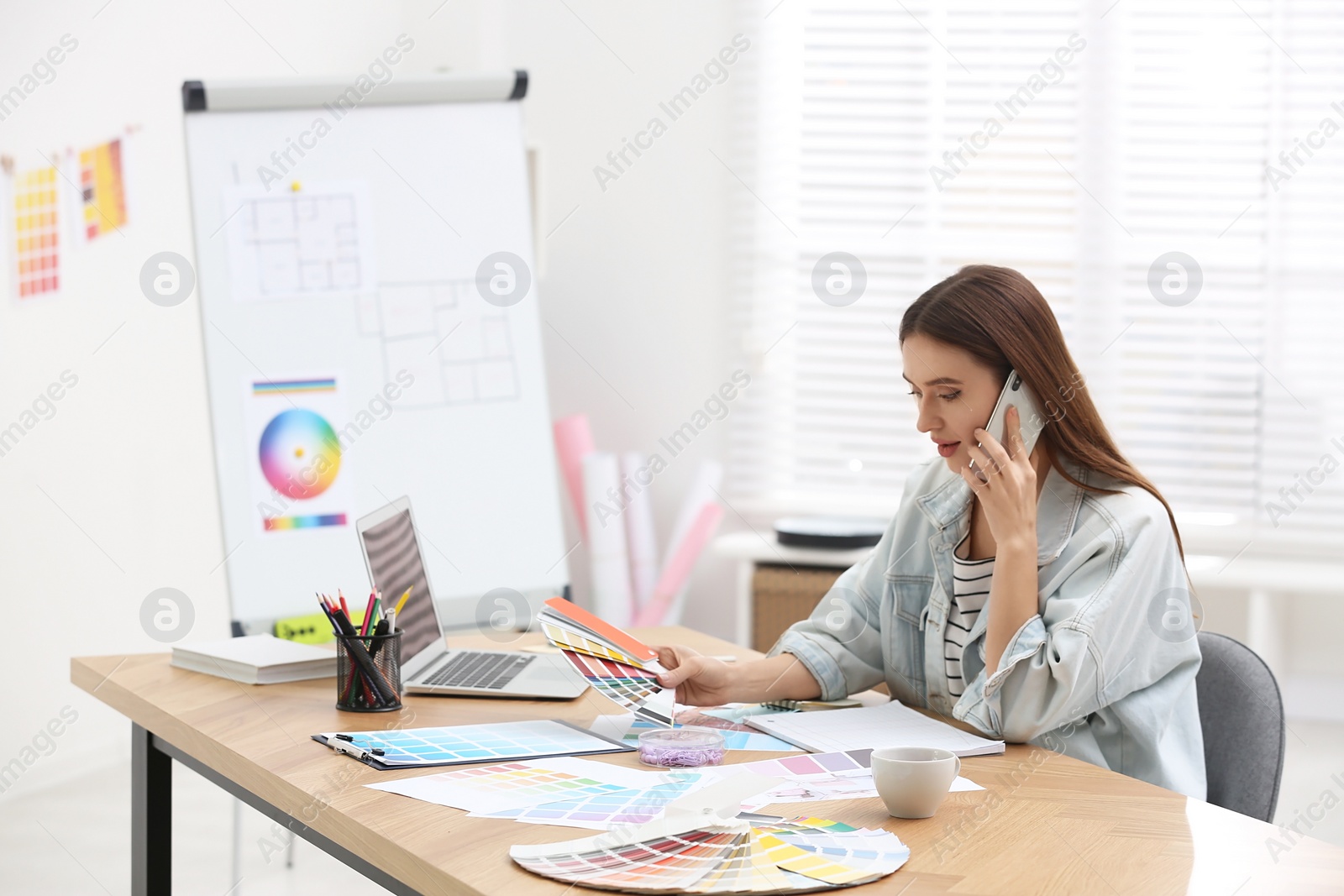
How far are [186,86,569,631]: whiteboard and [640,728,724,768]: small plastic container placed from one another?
60.1 inches

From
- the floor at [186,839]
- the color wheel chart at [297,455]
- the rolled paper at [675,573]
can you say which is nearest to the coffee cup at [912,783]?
the floor at [186,839]

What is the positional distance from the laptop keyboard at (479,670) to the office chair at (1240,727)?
915mm

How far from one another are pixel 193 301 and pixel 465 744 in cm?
264

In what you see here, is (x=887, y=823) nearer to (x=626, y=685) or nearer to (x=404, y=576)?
(x=626, y=685)

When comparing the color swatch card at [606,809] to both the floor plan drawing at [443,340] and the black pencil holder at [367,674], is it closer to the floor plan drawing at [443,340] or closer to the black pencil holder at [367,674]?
the black pencil holder at [367,674]

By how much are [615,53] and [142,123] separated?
150 cm

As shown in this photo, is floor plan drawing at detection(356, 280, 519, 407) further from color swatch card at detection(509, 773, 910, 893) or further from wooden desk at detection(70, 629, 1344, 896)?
color swatch card at detection(509, 773, 910, 893)

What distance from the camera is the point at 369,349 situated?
2.92m

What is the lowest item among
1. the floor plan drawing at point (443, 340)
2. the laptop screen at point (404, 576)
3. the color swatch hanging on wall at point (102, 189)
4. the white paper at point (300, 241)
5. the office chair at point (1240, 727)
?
the office chair at point (1240, 727)

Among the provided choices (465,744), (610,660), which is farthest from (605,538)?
(465,744)

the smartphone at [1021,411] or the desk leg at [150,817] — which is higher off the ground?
the smartphone at [1021,411]

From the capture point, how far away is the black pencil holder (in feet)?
5.22

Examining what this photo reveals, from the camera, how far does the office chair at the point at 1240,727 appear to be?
148 centimetres

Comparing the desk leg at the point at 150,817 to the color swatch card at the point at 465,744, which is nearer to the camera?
the color swatch card at the point at 465,744
